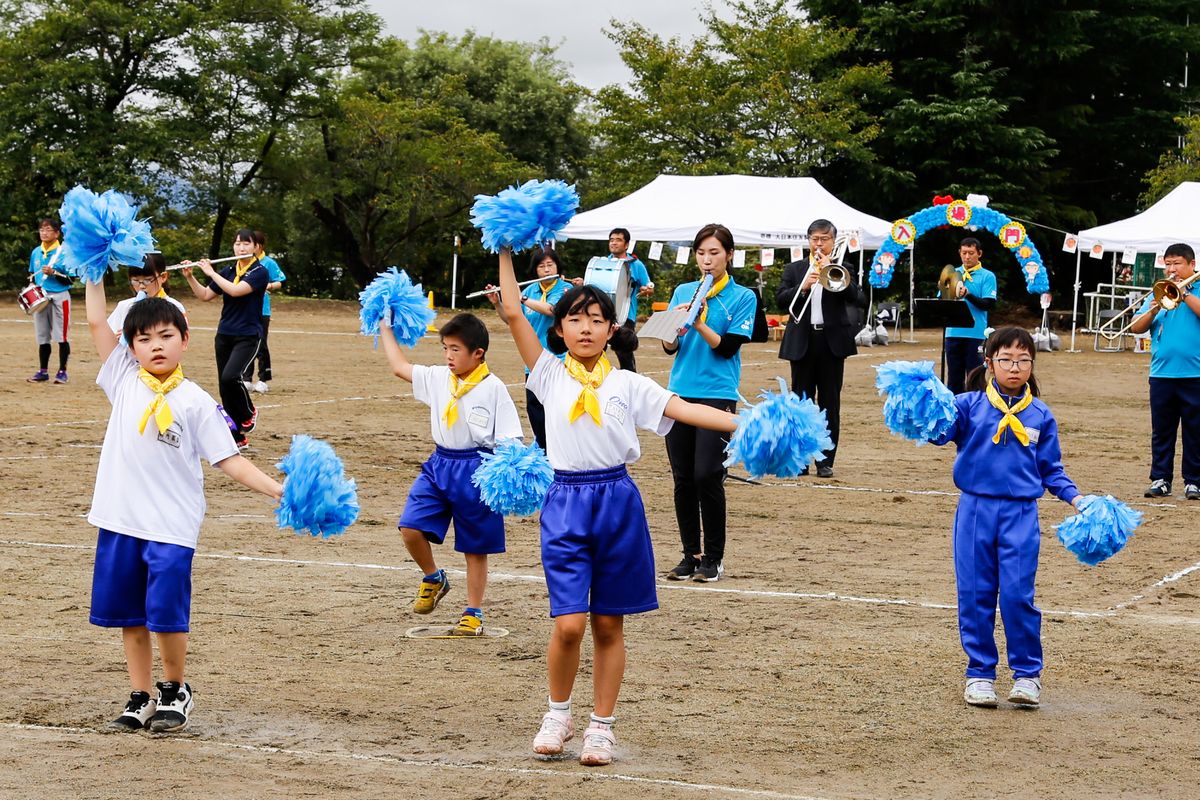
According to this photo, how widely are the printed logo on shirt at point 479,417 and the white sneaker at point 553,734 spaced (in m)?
2.04

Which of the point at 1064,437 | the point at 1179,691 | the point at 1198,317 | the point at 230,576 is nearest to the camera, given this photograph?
the point at 1179,691

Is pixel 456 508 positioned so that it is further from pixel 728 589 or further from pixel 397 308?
pixel 728 589

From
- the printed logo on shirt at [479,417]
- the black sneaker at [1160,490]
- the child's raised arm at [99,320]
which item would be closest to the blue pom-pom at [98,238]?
the child's raised arm at [99,320]

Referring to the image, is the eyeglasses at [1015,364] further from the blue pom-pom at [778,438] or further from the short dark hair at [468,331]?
the short dark hair at [468,331]

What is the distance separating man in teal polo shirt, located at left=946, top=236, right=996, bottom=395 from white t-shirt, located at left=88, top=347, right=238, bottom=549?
1007cm

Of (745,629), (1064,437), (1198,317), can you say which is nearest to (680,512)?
(745,629)

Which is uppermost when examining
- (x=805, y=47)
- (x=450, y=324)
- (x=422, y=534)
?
(x=805, y=47)

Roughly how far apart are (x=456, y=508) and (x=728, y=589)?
1922mm

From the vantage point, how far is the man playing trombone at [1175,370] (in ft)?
39.4

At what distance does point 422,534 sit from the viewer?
7.36 m

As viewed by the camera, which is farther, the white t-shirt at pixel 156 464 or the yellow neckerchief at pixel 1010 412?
the yellow neckerchief at pixel 1010 412

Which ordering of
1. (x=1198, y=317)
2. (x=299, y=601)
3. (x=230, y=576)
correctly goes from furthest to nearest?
(x=1198, y=317), (x=230, y=576), (x=299, y=601)

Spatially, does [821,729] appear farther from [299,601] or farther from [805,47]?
[805,47]

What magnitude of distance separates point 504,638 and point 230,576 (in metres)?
2.06
